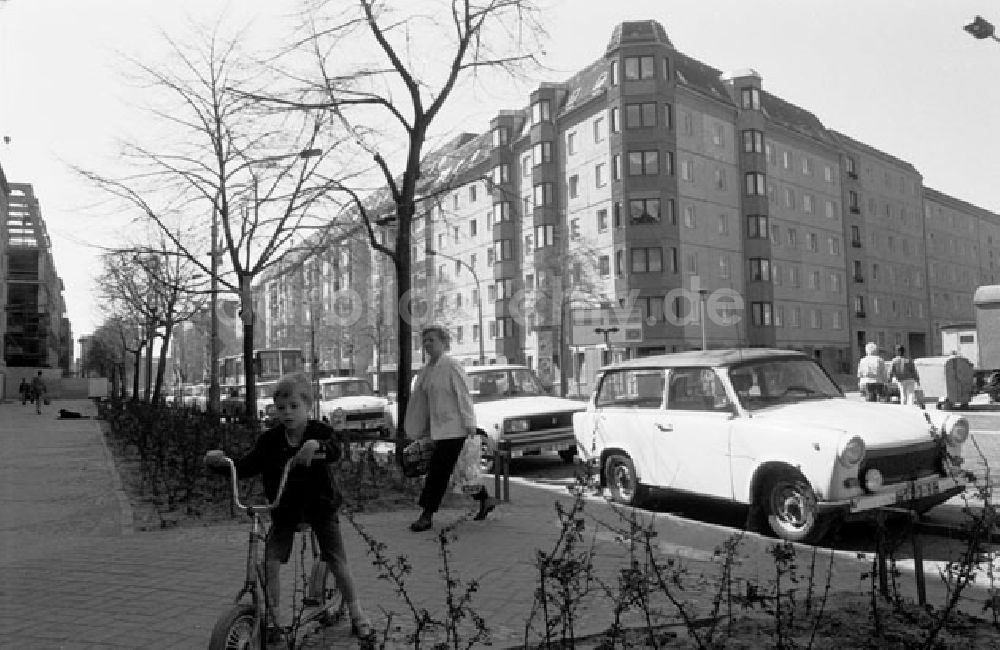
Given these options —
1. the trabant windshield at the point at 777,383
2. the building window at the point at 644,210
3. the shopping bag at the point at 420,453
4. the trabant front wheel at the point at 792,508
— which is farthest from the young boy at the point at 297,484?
the building window at the point at 644,210

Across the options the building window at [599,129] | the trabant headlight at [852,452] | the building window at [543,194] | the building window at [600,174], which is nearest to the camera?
the trabant headlight at [852,452]

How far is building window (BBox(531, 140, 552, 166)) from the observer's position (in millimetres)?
54406

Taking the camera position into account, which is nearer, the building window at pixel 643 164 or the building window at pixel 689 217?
the building window at pixel 643 164

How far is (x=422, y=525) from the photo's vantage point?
7.36 m

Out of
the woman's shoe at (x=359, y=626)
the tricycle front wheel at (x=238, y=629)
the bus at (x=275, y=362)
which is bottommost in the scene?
the woman's shoe at (x=359, y=626)

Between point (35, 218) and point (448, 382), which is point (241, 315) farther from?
point (35, 218)

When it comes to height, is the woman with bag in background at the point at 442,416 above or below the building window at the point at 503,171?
below

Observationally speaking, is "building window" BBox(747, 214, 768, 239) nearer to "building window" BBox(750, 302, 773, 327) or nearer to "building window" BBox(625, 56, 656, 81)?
"building window" BBox(750, 302, 773, 327)

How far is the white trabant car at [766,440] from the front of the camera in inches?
→ 259

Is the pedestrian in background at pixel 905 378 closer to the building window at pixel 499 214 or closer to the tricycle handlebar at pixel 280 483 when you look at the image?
the tricycle handlebar at pixel 280 483

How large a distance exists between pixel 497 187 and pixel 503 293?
46.4 meters

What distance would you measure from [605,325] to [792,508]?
38.6m

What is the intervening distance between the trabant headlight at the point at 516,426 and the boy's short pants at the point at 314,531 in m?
7.96

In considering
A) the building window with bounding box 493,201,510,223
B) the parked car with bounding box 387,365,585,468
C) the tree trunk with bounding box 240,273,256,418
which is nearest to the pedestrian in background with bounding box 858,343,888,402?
the parked car with bounding box 387,365,585,468
